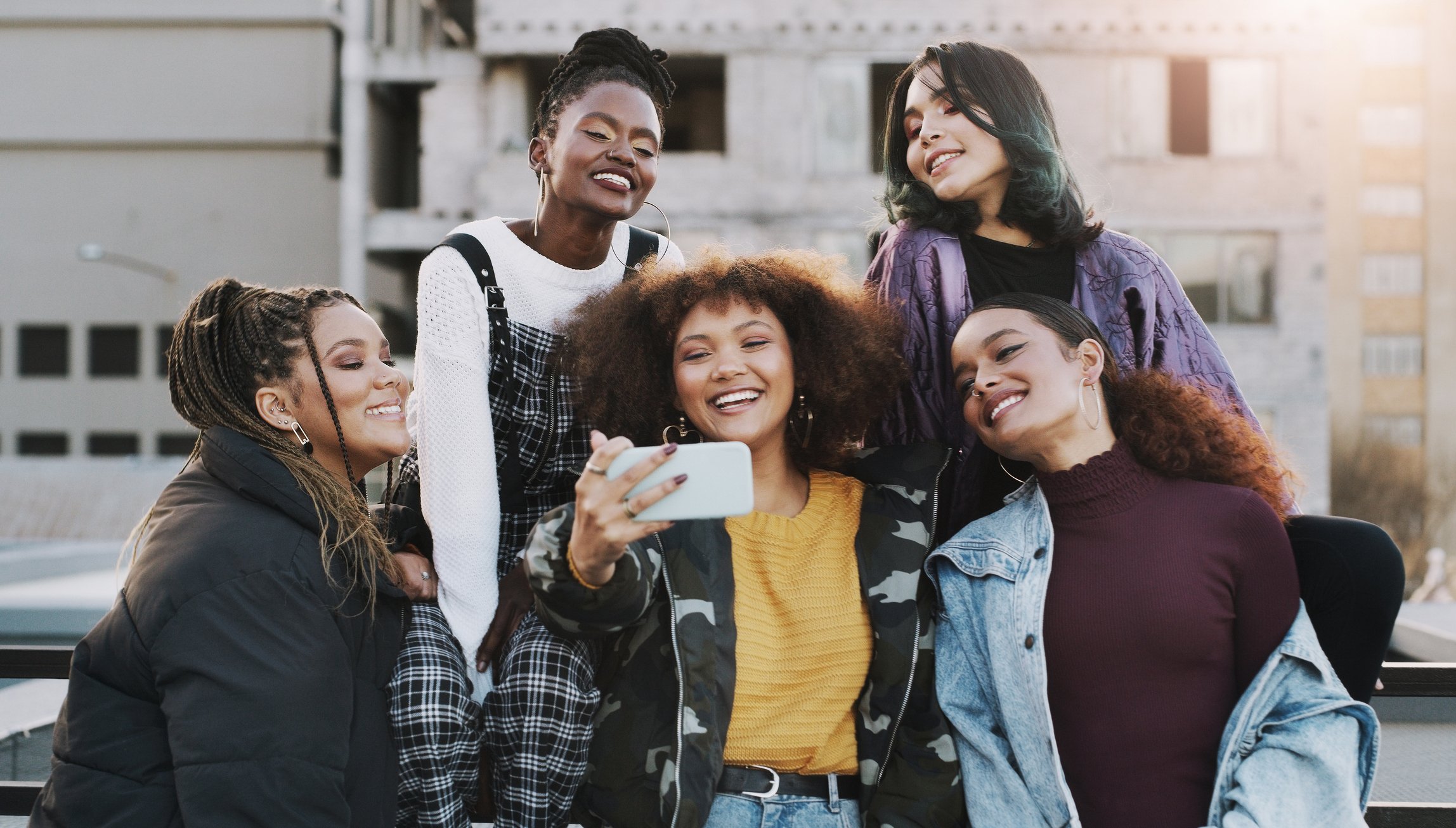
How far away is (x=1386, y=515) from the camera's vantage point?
39312 millimetres

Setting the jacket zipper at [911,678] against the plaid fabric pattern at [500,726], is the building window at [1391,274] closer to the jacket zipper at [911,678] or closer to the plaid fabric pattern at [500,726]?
the jacket zipper at [911,678]

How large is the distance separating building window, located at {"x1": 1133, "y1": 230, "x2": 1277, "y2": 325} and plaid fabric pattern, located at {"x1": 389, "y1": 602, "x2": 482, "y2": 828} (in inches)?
794

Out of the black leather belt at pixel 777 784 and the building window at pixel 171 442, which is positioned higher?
the black leather belt at pixel 777 784

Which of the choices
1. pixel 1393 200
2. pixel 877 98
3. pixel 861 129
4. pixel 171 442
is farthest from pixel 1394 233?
pixel 171 442

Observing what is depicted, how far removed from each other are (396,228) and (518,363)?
20.4 meters

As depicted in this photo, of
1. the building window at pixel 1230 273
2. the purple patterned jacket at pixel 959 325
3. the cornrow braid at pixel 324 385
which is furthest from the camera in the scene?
the building window at pixel 1230 273

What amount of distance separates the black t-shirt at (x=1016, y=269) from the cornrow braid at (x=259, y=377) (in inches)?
68.3

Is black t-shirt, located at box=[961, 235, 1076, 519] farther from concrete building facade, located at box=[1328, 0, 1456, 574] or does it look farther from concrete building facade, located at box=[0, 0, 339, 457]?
concrete building facade, located at box=[1328, 0, 1456, 574]

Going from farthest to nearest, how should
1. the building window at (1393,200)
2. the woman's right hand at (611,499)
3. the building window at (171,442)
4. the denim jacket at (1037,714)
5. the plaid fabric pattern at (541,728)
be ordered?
1. the building window at (1393,200)
2. the building window at (171,442)
3. the plaid fabric pattern at (541,728)
4. the denim jacket at (1037,714)
5. the woman's right hand at (611,499)

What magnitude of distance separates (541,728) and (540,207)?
151 centimetres

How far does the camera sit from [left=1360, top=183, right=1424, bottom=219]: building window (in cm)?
4881

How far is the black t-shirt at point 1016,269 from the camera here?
3029 mm

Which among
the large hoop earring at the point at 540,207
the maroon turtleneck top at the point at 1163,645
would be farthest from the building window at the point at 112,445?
the maroon turtleneck top at the point at 1163,645

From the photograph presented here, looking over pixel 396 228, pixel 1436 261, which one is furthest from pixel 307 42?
pixel 1436 261
